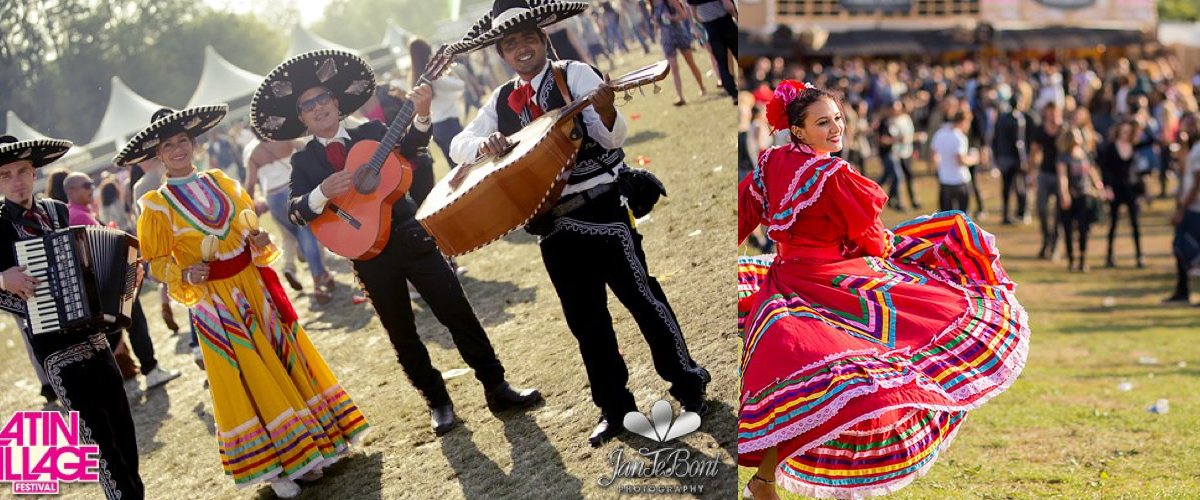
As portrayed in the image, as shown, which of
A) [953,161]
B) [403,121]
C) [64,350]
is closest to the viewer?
[403,121]

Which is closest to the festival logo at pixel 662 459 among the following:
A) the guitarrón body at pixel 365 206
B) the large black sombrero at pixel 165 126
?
the guitarrón body at pixel 365 206

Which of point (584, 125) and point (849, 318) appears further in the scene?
point (849, 318)

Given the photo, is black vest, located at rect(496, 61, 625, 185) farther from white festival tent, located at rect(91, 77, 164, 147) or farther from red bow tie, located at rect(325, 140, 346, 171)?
white festival tent, located at rect(91, 77, 164, 147)

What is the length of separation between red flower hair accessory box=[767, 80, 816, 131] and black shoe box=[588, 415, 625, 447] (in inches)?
46.5

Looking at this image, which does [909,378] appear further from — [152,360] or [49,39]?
[49,39]

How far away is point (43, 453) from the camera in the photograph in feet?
15.6

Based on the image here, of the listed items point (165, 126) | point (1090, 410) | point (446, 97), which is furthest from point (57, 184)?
point (1090, 410)

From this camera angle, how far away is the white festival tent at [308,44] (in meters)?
4.40

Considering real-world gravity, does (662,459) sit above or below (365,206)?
below

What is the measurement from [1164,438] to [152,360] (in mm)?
5132

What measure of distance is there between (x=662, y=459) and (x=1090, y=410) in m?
3.98

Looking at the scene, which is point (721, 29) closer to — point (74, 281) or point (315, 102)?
point (315, 102)

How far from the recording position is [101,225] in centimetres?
456

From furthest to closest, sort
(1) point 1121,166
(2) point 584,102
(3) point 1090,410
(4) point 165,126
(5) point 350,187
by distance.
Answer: (1) point 1121,166
(3) point 1090,410
(4) point 165,126
(5) point 350,187
(2) point 584,102
